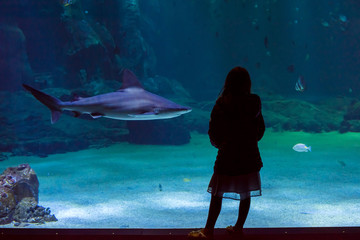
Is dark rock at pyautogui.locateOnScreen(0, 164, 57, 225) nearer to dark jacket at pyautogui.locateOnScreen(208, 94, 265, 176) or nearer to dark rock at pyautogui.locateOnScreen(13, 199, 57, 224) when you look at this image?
dark rock at pyautogui.locateOnScreen(13, 199, 57, 224)

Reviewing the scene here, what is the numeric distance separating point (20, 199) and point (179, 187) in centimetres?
311

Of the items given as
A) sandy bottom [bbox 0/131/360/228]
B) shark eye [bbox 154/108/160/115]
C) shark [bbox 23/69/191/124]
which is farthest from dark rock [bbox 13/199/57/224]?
shark eye [bbox 154/108/160/115]

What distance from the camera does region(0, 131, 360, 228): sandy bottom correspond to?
4.47m

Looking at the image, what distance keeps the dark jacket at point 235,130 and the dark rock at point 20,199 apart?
3.28m

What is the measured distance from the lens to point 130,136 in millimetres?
13297

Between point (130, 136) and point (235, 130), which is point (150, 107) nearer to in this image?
point (235, 130)

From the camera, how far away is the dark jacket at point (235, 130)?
7.79 feet

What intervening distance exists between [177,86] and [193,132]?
10.3 metres

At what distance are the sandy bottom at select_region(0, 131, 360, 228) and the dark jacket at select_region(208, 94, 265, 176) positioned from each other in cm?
213

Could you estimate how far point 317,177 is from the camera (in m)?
7.27
